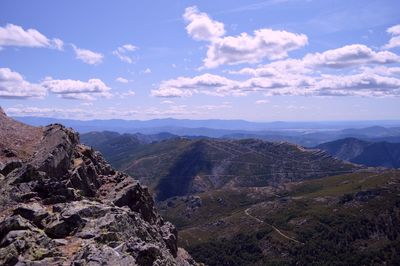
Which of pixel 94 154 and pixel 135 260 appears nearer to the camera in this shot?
pixel 135 260

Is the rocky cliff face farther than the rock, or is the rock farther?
the rock

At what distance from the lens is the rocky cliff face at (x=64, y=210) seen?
132 feet

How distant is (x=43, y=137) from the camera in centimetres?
8969

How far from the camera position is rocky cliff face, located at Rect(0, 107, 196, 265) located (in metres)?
40.4

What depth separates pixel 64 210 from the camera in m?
50.4

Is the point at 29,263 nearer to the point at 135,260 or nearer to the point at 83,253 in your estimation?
the point at 83,253

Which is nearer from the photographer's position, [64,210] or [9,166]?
[64,210]

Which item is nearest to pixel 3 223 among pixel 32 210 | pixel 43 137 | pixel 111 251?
pixel 32 210

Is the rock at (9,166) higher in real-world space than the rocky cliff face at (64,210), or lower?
higher

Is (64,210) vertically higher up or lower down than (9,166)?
lower down

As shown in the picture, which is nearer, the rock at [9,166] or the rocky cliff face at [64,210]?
the rocky cliff face at [64,210]

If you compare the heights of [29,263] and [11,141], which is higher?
[11,141]

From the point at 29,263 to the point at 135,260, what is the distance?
31.1ft

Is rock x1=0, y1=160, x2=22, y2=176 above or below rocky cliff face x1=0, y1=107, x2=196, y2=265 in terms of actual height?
above
